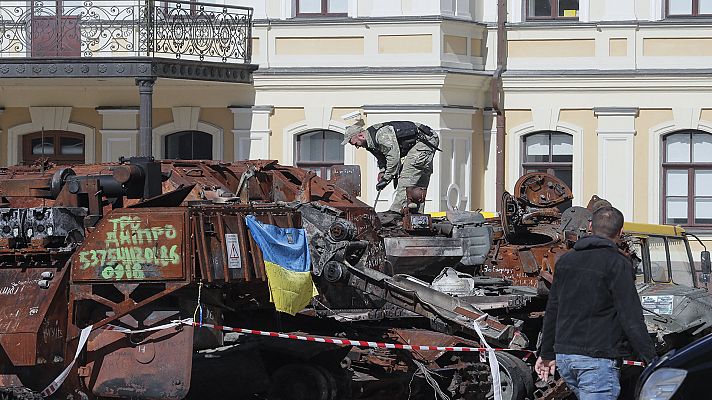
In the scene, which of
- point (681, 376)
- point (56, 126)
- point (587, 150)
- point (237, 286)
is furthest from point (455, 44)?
point (681, 376)

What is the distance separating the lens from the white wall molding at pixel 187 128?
25891 mm

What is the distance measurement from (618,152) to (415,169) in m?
9.67

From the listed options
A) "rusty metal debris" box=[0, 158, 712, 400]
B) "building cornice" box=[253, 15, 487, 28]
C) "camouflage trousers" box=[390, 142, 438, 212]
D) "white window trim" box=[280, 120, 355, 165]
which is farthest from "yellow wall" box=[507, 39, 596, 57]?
"rusty metal debris" box=[0, 158, 712, 400]

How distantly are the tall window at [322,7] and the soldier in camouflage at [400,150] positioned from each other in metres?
9.21

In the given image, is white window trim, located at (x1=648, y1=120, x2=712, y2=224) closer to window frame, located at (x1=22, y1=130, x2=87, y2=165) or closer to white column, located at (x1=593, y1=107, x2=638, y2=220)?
white column, located at (x1=593, y1=107, x2=638, y2=220)

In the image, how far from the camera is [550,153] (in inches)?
1005

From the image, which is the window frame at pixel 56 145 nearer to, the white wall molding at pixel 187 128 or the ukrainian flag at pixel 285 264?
the white wall molding at pixel 187 128

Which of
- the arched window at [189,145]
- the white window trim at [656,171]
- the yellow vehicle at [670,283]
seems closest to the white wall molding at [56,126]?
the arched window at [189,145]

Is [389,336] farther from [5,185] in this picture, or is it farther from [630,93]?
[630,93]

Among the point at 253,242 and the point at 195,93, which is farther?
the point at 195,93

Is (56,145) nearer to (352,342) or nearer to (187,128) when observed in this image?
(187,128)

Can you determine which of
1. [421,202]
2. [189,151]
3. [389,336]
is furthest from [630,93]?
[389,336]

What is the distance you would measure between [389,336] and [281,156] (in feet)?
42.0

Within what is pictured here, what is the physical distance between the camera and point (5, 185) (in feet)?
41.9
